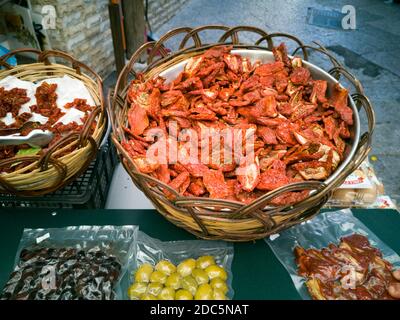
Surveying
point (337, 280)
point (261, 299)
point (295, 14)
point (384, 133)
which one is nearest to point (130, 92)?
point (261, 299)

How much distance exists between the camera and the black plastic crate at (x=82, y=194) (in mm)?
1449

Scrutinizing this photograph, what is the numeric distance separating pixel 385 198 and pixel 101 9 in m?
3.23

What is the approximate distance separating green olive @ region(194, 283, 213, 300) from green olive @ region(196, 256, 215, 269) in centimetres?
8

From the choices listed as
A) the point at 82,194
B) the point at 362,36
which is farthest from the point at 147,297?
the point at 362,36

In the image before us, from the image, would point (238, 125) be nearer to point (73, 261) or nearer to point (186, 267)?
point (186, 267)

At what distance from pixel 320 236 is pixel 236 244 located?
0.35 metres

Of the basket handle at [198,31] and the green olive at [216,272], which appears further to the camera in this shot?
the basket handle at [198,31]

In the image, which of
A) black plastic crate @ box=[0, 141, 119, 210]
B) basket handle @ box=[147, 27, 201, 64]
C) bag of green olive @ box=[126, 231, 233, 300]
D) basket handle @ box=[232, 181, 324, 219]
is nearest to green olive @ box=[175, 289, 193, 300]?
bag of green olive @ box=[126, 231, 233, 300]

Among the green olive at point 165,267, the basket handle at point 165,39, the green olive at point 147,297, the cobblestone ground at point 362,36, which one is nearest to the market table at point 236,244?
the green olive at point 165,267

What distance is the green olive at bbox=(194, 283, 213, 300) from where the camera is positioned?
116cm

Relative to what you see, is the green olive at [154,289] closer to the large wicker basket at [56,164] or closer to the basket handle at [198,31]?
the large wicker basket at [56,164]

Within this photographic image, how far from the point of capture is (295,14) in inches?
239

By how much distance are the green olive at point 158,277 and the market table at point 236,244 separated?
17 cm

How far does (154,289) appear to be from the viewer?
3.89 ft
